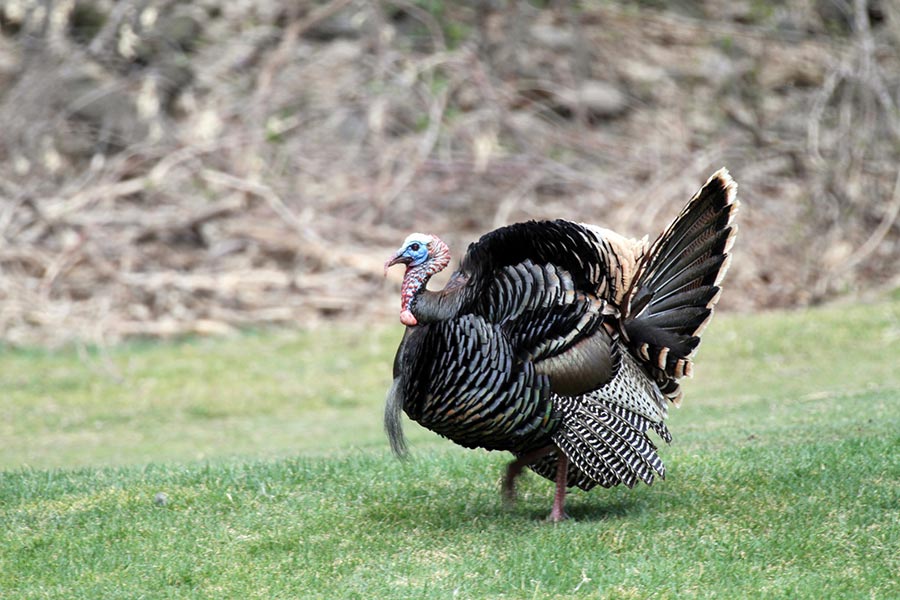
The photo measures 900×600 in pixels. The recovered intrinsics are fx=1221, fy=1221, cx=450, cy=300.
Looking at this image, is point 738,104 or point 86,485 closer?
point 86,485

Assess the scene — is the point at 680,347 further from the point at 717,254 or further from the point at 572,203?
the point at 572,203

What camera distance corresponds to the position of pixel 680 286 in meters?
6.87

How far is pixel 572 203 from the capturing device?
17406mm

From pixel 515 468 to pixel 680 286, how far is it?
54.3 inches

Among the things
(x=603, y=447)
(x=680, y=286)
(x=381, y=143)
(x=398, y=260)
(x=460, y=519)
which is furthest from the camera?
(x=381, y=143)

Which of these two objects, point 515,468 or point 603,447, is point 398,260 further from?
point 603,447

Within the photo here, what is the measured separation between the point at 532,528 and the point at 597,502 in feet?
2.58

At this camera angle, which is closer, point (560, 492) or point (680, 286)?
point (560, 492)

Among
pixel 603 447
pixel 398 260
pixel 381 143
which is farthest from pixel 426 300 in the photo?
pixel 381 143

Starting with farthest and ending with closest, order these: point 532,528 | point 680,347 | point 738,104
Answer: point 738,104
point 680,347
point 532,528

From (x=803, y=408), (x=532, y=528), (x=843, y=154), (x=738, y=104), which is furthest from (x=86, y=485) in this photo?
(x=738, y=104)

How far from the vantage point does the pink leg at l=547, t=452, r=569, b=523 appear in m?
6.48

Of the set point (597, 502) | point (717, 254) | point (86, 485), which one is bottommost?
point (86, 485)

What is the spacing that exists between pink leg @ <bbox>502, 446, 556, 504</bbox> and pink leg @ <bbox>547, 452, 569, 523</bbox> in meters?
0.09
